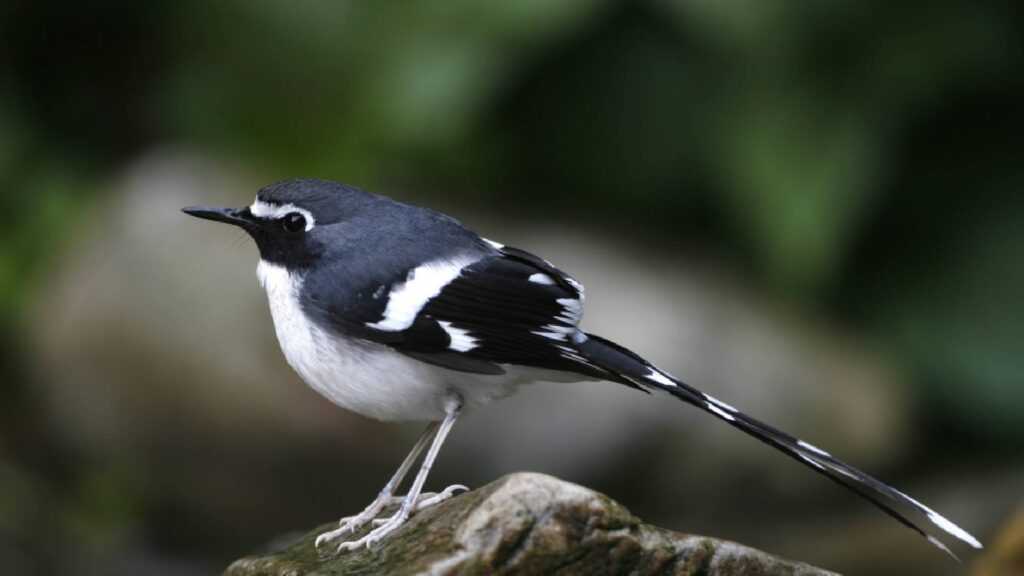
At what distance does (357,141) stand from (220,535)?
7.71 ft

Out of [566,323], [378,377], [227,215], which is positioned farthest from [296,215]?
[566,323]

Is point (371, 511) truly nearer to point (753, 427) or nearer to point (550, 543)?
point (550, 543)

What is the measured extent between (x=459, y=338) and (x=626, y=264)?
13.5ft

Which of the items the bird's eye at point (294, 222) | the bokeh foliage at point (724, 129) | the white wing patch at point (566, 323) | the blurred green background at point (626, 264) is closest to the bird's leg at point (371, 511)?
the white wing patch at point (566, 323)

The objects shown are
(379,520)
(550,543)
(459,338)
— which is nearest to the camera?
(550,543)

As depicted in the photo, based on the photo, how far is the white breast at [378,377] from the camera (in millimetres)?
3744

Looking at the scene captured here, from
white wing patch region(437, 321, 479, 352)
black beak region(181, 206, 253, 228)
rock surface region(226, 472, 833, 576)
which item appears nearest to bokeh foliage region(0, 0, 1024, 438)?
black beak region(181, 206, 253, 228)

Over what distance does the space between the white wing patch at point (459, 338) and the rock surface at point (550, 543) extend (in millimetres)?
403

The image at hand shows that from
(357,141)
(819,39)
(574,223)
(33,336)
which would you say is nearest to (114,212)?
(33,336)

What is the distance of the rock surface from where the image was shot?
3238 millimetres

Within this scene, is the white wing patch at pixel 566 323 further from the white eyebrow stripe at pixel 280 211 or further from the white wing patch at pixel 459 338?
the white eyebrow stripe at pixel 280 211

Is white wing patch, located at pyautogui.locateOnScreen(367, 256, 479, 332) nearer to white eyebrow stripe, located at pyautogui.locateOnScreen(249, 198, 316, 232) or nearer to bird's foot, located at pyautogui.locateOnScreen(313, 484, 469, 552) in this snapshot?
white eyebrow stripe, located at pyautogui.locateOnScreen(249, 198, 316, 232)

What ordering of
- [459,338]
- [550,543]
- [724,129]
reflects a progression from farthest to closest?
[724,129], [459,338], [550,543]

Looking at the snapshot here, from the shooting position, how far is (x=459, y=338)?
12.0ft
